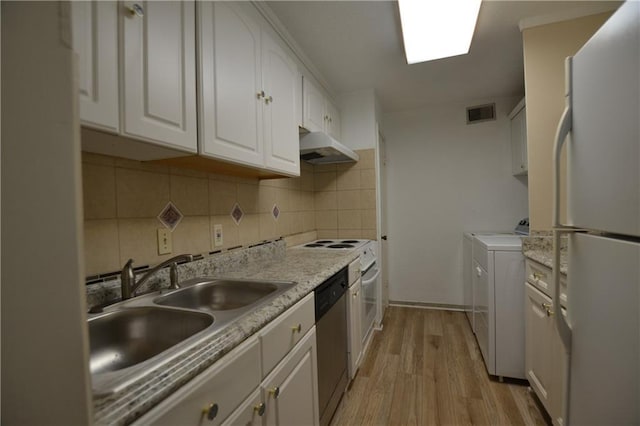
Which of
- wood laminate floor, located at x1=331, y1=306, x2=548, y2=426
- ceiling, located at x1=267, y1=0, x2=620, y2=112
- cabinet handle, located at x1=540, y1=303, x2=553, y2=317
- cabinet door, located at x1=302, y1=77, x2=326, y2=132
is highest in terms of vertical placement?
ceiling, located at x1=267, y1=0, x2=620, y2=112

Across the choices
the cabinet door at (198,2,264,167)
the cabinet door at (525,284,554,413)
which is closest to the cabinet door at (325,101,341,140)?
the cabinet door at (198,2,264,167)

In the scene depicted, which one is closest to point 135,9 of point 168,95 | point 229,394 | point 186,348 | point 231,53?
point 168,95

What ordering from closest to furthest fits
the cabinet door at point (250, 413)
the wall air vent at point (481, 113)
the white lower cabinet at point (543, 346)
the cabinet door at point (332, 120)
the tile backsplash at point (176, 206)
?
the cabinet door at point (250, 413) < the tile backsplash at point (176, 206) < the white lower cabinet at point (543, 346) < the cabinet door at point (332, 120) < the wall air vent at point (481, 113)

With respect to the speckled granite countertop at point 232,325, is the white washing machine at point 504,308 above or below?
below

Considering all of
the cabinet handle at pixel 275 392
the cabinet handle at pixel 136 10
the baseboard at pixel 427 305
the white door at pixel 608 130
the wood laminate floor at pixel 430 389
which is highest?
the cabinet handle at pixel 136 10

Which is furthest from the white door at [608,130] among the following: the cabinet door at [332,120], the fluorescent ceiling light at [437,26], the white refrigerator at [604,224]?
the cabinet door at [332,120]

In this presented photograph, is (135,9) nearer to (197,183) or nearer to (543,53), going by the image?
(197,183)

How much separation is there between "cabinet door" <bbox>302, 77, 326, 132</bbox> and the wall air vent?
1.79 meters

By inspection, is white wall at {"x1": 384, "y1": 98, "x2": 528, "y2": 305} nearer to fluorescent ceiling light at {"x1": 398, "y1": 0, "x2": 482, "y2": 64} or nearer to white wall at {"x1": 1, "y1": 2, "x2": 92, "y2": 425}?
fluorescent ceiling light at {"x1": 398, "y1": 0, "x2": 482, "y2": 64}

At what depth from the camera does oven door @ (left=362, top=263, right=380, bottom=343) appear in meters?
2.19

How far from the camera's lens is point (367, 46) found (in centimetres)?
204

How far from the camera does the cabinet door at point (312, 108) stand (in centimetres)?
208

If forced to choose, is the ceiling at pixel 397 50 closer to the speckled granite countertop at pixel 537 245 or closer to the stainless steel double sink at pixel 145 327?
the speckled granite countertop at pixel 537 245

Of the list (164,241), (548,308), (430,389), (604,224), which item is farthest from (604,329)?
(164,241)
